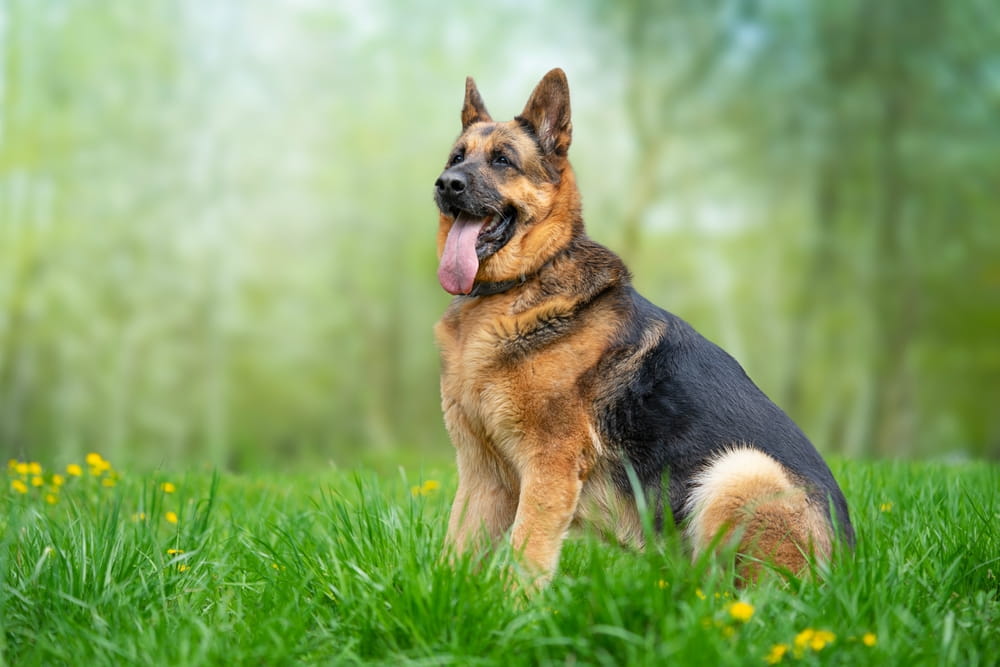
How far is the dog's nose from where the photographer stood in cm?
430

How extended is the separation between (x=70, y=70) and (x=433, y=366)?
29.0 feet

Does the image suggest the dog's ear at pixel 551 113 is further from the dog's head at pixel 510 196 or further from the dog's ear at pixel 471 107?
the dog's ear at pixel 471 107

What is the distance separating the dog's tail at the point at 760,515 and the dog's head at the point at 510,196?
53.7 inches

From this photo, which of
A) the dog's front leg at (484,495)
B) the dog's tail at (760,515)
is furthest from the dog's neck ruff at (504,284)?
the dog's tail at (760,515)

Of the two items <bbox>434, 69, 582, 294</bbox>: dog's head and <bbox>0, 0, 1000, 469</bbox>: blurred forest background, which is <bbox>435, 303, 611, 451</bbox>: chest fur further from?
<bbox>0, 0, 1000, 469</bbox>: blurred forest background

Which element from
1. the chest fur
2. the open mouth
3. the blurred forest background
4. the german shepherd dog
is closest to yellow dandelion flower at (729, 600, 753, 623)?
the german shepherd dog

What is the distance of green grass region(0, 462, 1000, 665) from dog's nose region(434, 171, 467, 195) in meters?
1.44

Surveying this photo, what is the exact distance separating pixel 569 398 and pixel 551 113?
1475 millimetres

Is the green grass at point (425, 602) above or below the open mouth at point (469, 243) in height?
below

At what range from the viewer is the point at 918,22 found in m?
15.7

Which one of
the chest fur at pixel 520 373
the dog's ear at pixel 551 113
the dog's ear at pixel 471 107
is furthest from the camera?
the dog's ear at pixel 471 107

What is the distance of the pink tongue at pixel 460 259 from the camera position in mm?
4332

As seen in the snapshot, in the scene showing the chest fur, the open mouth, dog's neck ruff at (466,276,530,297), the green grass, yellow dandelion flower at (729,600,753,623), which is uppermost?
the open mouth

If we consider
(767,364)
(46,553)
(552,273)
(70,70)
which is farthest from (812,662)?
(70,70)
